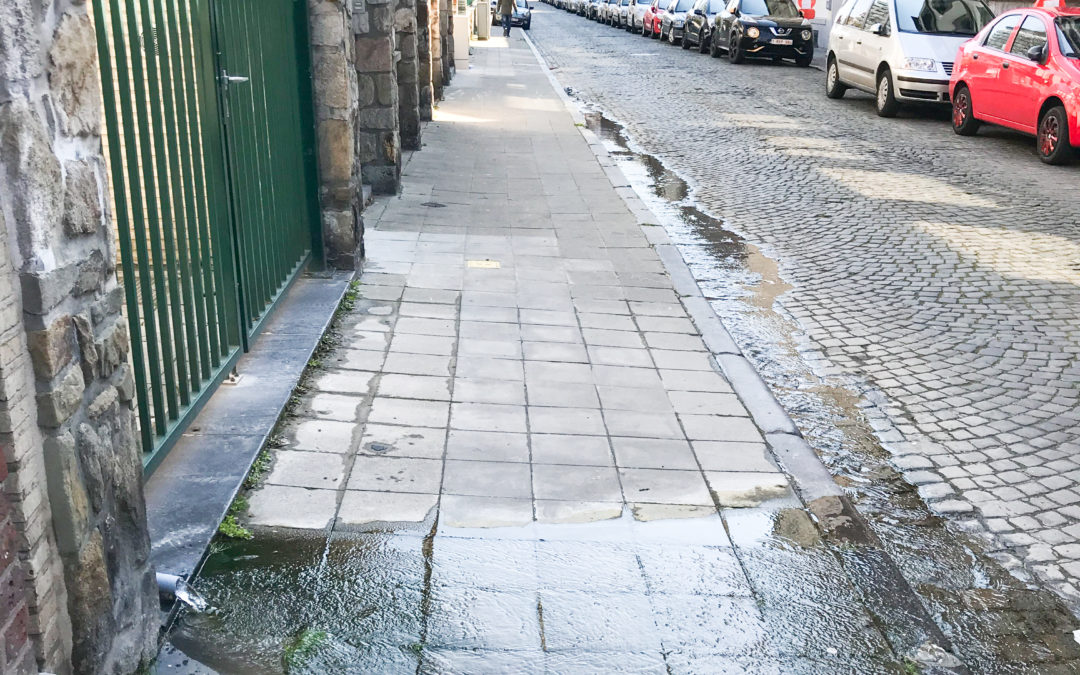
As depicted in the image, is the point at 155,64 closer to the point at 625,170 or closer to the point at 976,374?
the point at 976,374

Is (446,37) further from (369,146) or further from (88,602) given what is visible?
(88,602)

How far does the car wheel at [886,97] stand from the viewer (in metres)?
15.9

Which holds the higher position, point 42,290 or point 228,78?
point 228,78

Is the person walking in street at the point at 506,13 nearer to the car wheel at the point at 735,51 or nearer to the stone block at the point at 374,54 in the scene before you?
the car wheel at the point at 735,51

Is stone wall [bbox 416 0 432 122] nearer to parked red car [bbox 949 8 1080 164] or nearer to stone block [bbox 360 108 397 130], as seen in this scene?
stone block [bbox 360 108 397 130]

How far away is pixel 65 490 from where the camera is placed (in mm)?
2514

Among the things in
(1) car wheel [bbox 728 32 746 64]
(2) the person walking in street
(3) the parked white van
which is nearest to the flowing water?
(3) the parked white van

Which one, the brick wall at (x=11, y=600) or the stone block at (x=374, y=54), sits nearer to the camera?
the brick wall at (x=11, y=600)

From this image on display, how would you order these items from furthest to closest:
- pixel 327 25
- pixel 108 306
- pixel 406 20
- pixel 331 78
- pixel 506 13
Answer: pixel 506 13 < pixel 406 20 < pixel 331 78 < pixel 327 25 < pixel 108 306

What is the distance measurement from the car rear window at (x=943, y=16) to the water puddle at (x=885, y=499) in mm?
8888

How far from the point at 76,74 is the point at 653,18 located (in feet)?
111

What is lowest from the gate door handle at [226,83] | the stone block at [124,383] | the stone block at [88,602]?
the stone block at [88,602]

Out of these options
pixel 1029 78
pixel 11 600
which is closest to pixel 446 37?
pixel 1029 78

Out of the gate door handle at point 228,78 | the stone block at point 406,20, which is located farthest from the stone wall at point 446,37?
the gate door handle at point 228,78
